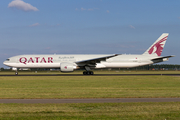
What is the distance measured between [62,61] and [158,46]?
19298 millimetres

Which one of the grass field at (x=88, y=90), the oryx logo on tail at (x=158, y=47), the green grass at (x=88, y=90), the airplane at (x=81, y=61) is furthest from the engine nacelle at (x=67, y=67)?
the oryx logo on tail at (x=158, y=47)

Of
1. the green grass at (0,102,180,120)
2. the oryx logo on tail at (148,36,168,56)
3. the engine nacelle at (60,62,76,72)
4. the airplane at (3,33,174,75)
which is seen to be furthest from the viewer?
the oryx logo on tail at (148,36,168,56)

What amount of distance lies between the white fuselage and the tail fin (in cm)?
174

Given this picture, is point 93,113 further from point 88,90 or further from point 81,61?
point 81,61

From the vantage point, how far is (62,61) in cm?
4238

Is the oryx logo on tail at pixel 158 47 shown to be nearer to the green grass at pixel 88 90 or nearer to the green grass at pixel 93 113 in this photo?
the green grass at pixel 88 90

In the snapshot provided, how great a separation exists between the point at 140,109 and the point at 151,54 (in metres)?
37.1

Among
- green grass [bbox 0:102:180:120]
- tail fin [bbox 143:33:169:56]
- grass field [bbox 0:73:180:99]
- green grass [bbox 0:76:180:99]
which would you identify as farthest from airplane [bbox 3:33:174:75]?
green grass [bbox 0:102:180:120]

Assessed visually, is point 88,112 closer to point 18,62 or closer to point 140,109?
point 140,109

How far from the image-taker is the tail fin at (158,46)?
149 ft

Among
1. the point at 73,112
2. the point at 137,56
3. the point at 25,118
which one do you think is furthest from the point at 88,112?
the point at 137,56

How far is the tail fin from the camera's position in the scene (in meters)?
45.3

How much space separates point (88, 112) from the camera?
372 inches

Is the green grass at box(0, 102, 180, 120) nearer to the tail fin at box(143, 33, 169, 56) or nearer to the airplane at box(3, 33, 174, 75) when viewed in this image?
the airplane at box(3, 33, 174, 75)
